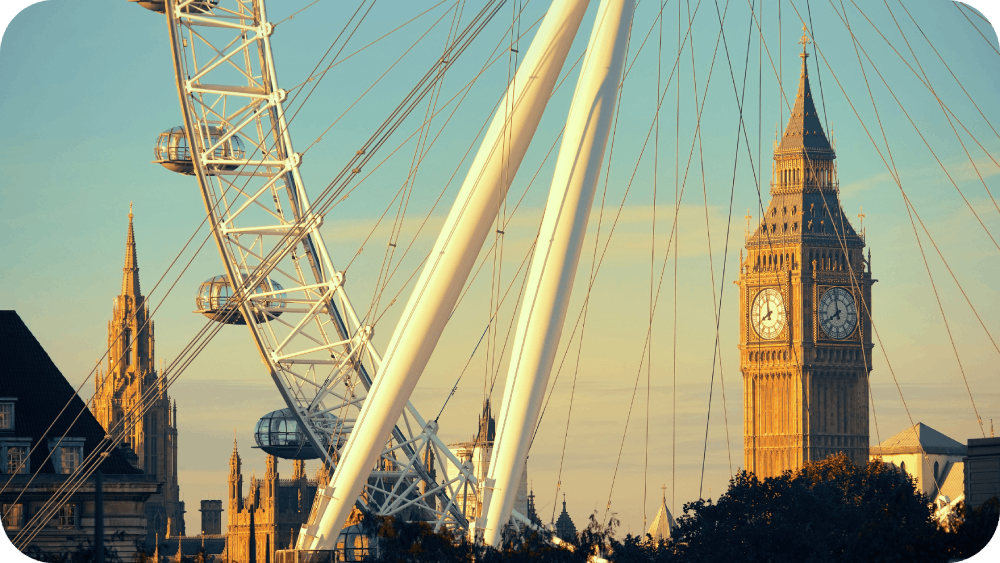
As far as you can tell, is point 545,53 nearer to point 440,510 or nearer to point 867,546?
point 867,546

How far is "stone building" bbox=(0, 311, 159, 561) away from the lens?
250 ft

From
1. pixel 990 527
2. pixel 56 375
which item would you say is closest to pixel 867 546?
pixel 990 527

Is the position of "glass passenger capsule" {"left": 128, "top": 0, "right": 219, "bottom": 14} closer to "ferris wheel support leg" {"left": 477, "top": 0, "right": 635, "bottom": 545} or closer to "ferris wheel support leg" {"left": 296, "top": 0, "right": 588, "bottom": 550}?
"ferris wheel support leg" {"left": 296, "top": 0, "right": 588, "bottom": 550}

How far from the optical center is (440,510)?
86.8 meters

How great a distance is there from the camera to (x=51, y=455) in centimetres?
7888

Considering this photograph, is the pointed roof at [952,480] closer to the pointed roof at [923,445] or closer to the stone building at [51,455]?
the pointed roof at [923,445]

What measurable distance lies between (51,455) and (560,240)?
1767 inches

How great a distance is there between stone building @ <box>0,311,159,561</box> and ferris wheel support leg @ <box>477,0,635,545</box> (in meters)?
37.8

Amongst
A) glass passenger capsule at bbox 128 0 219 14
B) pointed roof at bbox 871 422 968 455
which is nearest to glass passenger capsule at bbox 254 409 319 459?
glass passenger capsule at bbox 128 0 219 14

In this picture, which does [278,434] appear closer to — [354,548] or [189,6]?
[189,6]

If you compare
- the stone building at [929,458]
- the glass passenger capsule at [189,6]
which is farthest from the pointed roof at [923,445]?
the glass passenger capsule at [189,6]

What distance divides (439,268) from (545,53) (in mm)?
6000

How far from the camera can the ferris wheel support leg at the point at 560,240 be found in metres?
41.0

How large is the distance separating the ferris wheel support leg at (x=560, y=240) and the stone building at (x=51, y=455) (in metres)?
37.8
